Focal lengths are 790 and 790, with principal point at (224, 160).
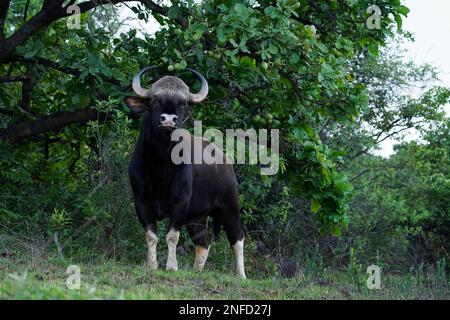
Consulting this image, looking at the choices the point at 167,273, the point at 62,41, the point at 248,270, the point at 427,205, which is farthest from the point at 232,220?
the point at 427,205

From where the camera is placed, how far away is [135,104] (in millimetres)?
9906

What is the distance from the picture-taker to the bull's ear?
9883mm

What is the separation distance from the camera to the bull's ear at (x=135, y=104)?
32.4 feet

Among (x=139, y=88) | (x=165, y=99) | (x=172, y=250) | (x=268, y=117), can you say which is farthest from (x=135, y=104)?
(x=172, y=250)

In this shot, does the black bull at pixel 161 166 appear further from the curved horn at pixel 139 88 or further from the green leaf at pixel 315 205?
the green leaf at pixel 315 205

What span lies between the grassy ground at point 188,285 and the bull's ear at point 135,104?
1946 millimetres

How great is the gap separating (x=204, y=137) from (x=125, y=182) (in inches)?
54.1

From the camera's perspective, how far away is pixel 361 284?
8906 mm

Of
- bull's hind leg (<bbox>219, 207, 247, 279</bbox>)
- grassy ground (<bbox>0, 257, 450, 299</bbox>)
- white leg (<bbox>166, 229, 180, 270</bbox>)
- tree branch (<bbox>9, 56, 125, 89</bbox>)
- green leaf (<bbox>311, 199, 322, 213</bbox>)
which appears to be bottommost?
grassy ground (<bbox>0, 257, 450, 299</bbox>)

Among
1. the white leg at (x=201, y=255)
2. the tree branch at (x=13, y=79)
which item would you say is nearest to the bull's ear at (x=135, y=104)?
the white leg at (x=201, y=255)

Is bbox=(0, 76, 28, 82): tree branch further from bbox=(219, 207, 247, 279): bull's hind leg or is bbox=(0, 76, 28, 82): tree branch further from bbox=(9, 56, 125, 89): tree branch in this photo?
bbox=(219, 207, 247, 279): bull's hind leg

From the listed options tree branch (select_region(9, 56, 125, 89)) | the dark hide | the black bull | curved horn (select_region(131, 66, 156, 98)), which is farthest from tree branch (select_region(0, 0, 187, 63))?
the dark hide

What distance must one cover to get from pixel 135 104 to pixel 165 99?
0.58 meters
